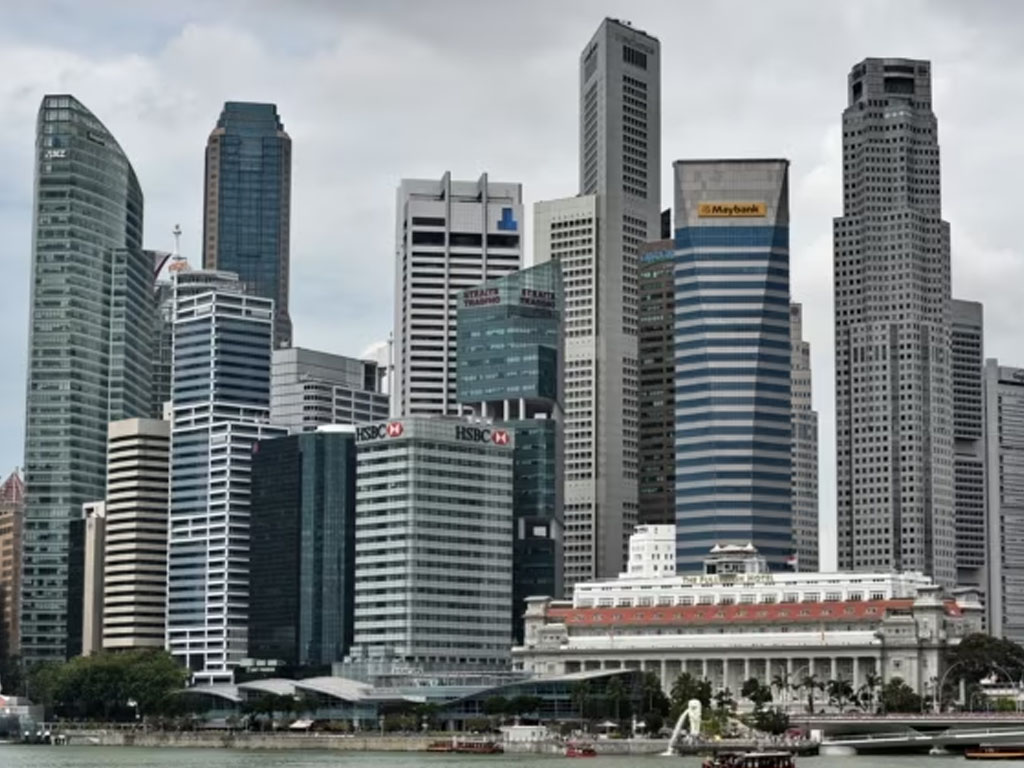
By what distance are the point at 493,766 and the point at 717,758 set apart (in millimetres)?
23874

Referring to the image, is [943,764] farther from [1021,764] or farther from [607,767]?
[607,767]

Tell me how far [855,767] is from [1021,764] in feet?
52.8

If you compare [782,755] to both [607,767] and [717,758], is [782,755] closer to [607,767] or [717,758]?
[717,758]

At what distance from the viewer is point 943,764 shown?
7800 inches

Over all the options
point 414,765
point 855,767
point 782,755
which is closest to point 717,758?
point 782,755

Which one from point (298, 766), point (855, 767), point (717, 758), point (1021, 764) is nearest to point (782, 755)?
point (717, 758)

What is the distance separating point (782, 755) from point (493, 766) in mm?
29997

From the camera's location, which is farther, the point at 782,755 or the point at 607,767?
the point at 607,767

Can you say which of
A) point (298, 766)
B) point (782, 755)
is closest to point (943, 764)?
point (782, 755)

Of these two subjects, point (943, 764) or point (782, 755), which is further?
point (943, 764)

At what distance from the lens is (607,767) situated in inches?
7643

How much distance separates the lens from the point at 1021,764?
647 feet

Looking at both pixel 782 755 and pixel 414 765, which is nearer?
pixel 782 755

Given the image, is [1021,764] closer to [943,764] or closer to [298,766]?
[943,764]
